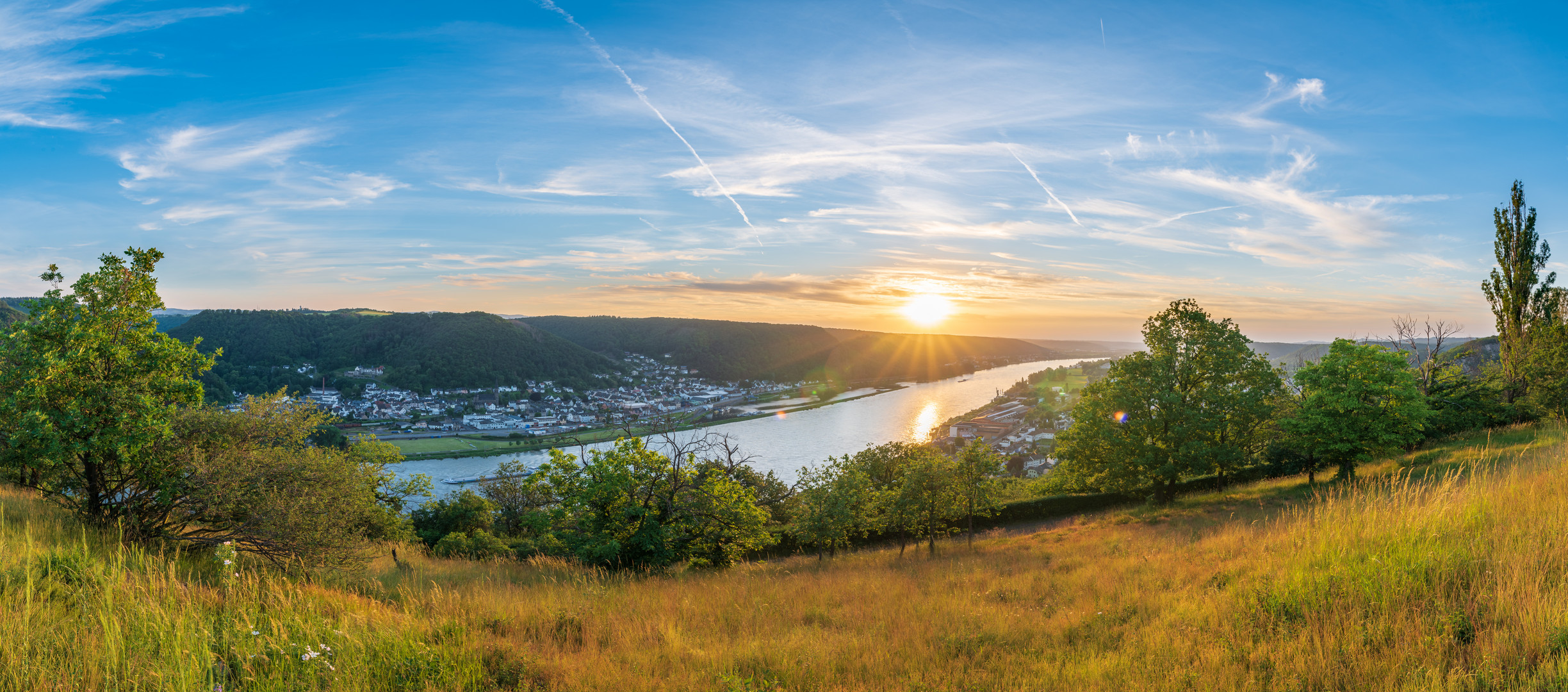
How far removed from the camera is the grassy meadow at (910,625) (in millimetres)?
3279

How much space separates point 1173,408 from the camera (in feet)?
64.3

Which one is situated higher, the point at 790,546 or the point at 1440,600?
the point at 1440,600

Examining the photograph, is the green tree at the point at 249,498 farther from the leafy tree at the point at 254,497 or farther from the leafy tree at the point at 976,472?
the leafy tree at the point at 976,472

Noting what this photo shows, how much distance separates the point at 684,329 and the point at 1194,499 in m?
117

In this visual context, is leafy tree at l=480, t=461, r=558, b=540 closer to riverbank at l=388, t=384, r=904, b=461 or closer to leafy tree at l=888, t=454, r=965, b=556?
leafy tree at l=888, t=454, r=965, b=556

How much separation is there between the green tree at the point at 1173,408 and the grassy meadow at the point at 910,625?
1340 centimetres

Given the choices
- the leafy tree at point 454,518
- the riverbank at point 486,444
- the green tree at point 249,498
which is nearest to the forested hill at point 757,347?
the riverbank at point 486,444

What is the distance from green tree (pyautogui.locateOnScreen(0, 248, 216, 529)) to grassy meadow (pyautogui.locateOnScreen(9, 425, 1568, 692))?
2.20 feet

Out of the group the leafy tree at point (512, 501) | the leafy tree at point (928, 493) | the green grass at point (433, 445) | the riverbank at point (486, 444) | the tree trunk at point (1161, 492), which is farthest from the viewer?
the green grass at point (433, 445)

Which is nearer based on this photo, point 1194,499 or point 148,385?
point 148,385

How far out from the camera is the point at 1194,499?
19.8 metres

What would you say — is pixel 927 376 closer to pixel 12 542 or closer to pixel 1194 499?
pixel 1194 499

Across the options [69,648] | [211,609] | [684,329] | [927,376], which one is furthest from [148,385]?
[927,376]

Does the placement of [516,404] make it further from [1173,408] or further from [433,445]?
[1173,408]
